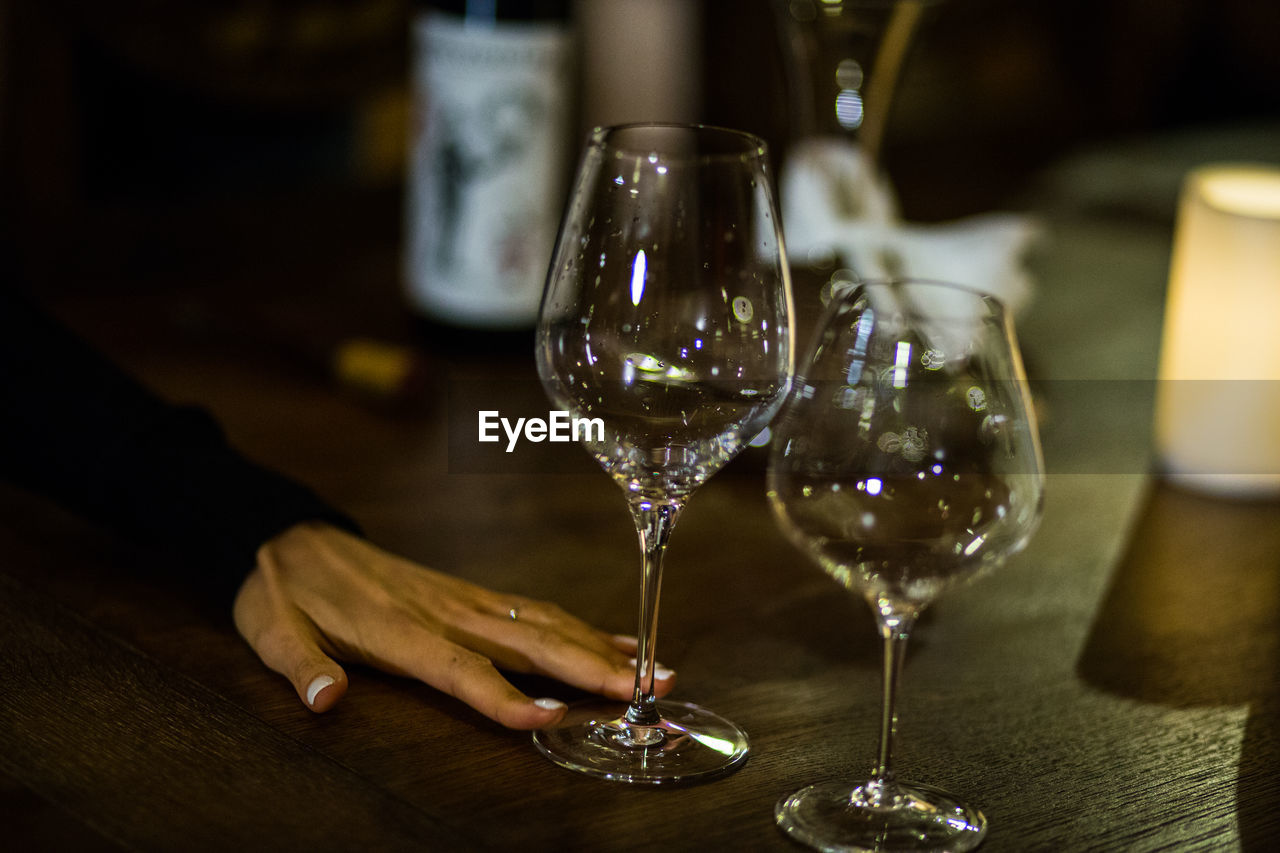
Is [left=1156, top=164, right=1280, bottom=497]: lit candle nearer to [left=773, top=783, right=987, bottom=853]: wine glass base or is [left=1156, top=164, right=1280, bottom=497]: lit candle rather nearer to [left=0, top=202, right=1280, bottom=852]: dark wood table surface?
[left=0, top=202, right=1280, bottom=852]: dark wood table surface

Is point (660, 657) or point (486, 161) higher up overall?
point (486, 161)

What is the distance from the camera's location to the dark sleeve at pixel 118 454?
0.73 meters

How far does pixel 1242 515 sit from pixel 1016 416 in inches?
21.7

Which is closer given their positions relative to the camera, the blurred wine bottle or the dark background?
the blurred wine bottle

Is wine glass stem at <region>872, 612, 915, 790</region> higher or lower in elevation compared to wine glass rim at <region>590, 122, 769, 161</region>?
lower

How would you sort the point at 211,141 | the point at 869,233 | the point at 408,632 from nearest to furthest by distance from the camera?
the point at 408,632, the point at 869,233, the point at 211,141

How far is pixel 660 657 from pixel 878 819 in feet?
0.62

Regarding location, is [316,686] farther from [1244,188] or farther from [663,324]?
[1244,188]

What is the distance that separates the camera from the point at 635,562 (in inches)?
32.9

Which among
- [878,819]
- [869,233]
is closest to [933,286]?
[878,819]

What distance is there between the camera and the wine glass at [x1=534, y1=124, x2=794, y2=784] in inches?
21.9

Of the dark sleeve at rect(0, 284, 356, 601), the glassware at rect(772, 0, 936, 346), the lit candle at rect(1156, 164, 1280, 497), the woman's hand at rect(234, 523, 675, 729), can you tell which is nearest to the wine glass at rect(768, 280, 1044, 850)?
the woman's hand at rect(234, 523, 675, 729)

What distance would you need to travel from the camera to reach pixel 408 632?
641 millimetres

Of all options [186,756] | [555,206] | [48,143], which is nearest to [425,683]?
[186,756]
